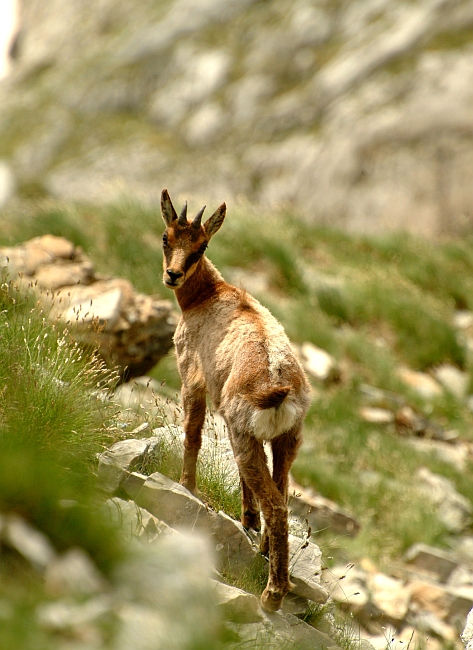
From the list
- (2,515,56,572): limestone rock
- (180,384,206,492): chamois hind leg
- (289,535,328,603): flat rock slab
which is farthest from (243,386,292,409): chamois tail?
(2,515,56,572): limestone rock

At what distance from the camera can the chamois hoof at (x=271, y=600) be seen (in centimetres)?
443

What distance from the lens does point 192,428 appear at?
5336mm

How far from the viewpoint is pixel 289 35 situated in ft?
102

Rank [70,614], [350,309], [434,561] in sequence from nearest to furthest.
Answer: [70,614], [434,561], [350,309]

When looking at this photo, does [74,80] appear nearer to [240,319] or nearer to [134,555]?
[240,319]

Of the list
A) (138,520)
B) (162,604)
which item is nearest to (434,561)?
(138,520)

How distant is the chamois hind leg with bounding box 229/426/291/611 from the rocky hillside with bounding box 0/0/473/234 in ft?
39.7

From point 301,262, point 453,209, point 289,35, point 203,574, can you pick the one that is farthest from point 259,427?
point 289,35

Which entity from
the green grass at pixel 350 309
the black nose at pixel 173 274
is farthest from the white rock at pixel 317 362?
the black nose at pixel 173 274

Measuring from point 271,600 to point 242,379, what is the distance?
134 centimetres

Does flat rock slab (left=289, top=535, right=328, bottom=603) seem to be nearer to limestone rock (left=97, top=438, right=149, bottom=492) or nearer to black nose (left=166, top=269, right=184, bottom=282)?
limestone rock (left=97, top=438, right=149, bottom=492)

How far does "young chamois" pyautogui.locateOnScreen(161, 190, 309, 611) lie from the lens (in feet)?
14.6

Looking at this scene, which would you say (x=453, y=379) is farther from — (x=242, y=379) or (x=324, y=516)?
(x=242, y=379)

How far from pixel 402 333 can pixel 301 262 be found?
277 cm
